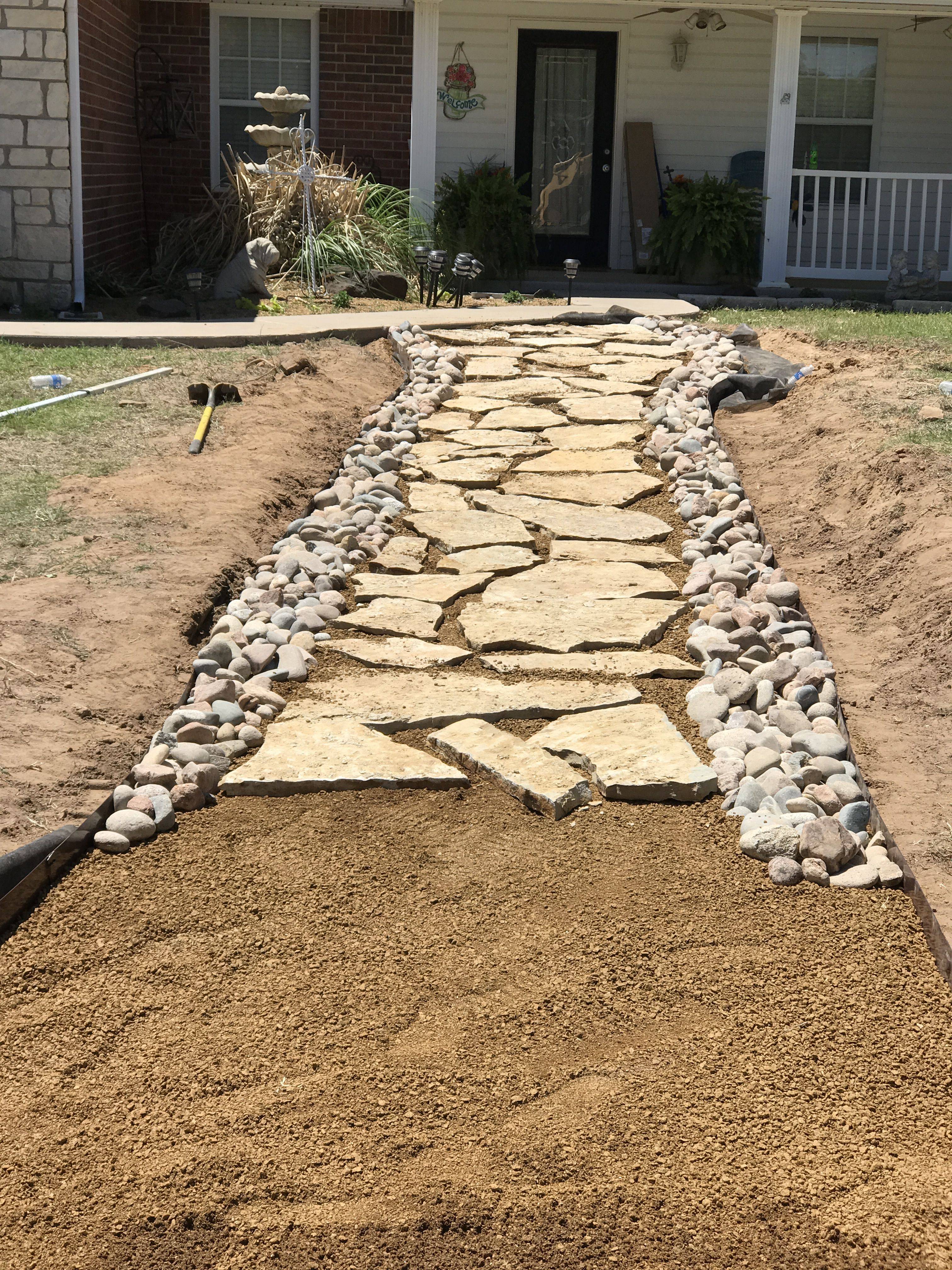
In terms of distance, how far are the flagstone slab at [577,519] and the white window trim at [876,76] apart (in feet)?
29.1

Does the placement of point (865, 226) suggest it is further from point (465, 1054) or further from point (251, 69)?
point (465, 1054)

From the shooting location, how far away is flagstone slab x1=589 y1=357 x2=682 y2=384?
743cm

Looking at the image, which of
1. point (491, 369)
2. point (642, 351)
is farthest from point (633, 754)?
point (642, 351)

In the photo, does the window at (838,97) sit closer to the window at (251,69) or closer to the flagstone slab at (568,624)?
the window at (251,69)

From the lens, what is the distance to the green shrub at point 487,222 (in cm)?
1102

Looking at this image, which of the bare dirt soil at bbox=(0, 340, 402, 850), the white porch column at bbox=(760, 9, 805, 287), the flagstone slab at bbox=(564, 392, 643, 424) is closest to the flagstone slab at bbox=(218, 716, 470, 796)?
the bare dirt soil at bbox=(0, 340, 402, 850)

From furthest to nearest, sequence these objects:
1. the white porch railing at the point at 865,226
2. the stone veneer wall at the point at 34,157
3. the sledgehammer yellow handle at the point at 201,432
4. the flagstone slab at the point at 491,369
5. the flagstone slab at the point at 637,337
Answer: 1. the white porch railing at the point at 865,226
2. the stone veneer wall at the point at 34,157
3. the flagstone slab at the point at 637,337
4. the flagstone slab at the point at 491,369
5. the sledgehammer yellow handle at the point at 201,432

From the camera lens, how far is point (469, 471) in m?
5.59

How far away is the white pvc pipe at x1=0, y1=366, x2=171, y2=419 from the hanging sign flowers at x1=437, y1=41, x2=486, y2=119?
6.22 meters

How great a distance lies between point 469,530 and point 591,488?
818 millimetres

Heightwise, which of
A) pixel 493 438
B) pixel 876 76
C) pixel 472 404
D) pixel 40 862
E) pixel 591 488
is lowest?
pixel 40 862

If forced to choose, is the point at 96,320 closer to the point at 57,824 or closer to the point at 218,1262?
the point at 57,824

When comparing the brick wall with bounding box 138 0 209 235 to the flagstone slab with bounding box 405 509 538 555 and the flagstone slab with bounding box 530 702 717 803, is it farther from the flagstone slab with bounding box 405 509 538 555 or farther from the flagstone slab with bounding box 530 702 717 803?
the flagstone slab with bounding box 530 702 717 803

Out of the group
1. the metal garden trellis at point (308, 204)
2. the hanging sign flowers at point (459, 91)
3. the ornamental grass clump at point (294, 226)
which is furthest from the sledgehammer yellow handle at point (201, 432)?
A: the hanging sign flowers at point (459, 91)
